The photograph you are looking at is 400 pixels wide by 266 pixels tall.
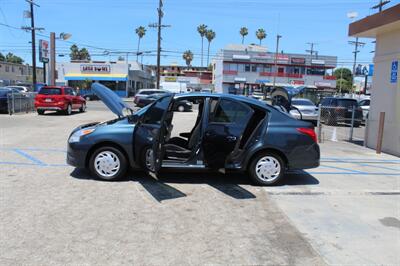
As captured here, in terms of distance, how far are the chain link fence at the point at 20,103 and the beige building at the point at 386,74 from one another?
17.1 meters

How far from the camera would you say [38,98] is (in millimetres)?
21000

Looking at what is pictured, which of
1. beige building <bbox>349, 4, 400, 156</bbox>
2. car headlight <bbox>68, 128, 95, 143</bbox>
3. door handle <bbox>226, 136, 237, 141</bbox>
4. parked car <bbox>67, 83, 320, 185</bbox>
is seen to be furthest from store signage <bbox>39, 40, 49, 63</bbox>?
door handle <bbox>226, 136, 237, 141</bbox>

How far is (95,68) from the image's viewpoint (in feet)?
192

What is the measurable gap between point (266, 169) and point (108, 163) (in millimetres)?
2790

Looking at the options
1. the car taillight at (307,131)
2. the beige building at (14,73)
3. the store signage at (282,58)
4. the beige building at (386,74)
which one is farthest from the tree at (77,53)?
the car taillight at (307,131)

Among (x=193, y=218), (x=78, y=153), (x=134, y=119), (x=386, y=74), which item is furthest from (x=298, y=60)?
(x=193, y=218)

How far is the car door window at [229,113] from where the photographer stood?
6.88 meters

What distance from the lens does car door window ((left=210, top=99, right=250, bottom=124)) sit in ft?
22.6

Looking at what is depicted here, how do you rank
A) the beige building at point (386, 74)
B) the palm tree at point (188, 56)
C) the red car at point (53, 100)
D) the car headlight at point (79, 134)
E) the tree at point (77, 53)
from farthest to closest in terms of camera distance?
the palm tree at point (188, 56)
the tree at point (77, 53)
the red car at point (53, 100)
the beige building at point (386, 74)
the car headlight at point (79, 134)

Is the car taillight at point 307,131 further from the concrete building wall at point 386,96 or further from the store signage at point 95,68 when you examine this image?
the store signage at point 95,68

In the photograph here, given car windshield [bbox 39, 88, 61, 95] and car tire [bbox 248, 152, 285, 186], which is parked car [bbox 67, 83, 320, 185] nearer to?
car tire [bbox 248, 152, 285, 186]

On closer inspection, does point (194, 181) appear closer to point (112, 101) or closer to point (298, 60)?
point (112, 101)

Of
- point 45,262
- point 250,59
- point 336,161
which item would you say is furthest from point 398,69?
point 250,59

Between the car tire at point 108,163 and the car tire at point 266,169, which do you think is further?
the car tire at point 266,169
